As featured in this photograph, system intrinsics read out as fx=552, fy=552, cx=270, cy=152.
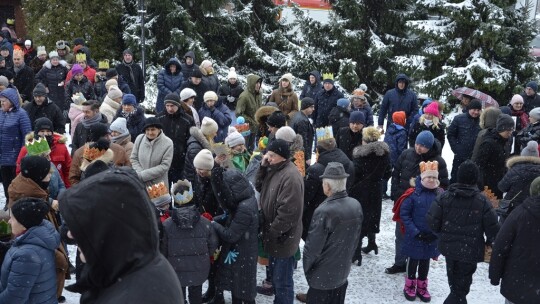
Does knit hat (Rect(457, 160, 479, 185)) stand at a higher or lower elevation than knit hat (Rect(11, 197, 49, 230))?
lower

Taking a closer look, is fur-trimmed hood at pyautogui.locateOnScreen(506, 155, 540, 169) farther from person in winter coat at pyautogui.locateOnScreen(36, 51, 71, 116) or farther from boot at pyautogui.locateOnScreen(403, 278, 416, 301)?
person in winter coat at pyautogui.locateOnScreen(36, 51, 71, 116)

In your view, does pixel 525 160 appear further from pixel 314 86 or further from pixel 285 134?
pixel 314 86

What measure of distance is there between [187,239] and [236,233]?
458 millimetres

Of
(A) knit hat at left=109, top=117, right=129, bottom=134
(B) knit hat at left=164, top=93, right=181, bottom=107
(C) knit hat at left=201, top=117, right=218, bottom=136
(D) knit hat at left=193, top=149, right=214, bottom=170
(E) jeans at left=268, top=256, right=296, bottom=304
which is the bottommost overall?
(E) jeans at left=268, top=256, right=296, bottom=304

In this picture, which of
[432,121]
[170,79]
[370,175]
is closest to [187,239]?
[370,175]

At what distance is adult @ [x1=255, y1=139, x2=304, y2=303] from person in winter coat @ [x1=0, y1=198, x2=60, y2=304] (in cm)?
204

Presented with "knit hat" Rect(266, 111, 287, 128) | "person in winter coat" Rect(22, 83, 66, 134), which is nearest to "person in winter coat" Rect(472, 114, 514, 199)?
"knit hat" Rect(266, 111, 287, 128)

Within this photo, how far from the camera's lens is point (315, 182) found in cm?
613

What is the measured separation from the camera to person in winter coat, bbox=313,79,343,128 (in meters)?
11.3

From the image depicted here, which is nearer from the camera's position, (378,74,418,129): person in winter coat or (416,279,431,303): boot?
(416,279,431,303): boot

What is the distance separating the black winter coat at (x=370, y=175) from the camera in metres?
6.82

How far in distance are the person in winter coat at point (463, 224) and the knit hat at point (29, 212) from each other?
12.0 ft

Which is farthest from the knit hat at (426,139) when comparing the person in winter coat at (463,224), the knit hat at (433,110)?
the knit hat at (433,110)

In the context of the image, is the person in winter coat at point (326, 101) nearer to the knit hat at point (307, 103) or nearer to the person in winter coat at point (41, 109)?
the knit hat at point (307, 103)
